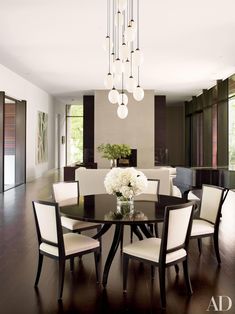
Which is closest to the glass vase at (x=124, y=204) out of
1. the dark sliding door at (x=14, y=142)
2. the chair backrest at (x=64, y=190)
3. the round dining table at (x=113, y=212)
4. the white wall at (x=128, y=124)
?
the round dining table at (x=113, y=212)

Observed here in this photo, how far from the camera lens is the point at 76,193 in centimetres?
443

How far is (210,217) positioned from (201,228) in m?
0.30

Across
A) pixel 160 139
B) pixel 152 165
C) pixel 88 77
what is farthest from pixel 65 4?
pixel 160 139

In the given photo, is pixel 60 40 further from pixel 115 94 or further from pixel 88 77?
pixel 88 77

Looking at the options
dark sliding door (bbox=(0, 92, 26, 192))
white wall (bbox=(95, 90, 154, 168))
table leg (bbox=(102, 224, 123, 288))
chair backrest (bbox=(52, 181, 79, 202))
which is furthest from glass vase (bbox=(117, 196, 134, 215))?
white wall (bbox=(95, 90, 154, 168))

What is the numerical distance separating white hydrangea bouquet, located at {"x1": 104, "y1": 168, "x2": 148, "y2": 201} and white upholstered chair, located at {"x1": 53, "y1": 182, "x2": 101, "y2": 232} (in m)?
0.75

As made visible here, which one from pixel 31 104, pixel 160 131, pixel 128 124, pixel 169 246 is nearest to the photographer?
pixel 169 246

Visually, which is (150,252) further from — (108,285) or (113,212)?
(108,285)

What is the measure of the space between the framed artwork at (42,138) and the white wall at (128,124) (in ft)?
6.89

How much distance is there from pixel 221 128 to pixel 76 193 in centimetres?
751

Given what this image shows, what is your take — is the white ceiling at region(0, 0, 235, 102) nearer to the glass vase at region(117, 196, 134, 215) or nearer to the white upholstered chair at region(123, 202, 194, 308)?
the glass vase at region(117, 196, 134, 215)

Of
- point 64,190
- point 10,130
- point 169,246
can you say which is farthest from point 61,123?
point 169,246

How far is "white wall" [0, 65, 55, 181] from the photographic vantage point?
9.39 metres

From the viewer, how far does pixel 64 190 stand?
427 centimetres
